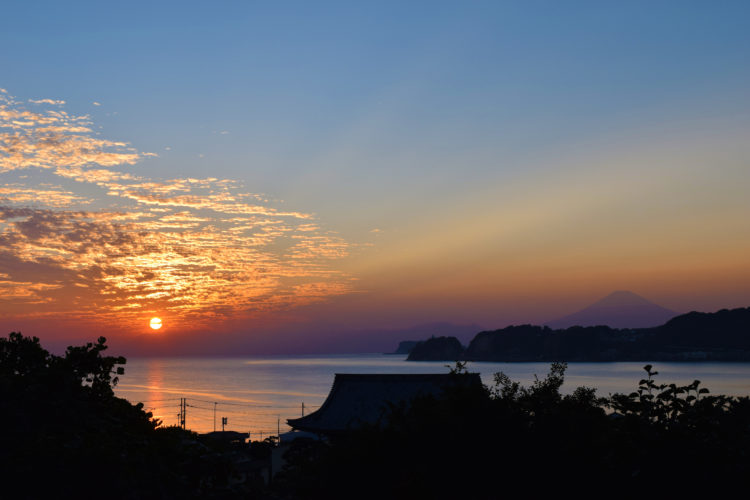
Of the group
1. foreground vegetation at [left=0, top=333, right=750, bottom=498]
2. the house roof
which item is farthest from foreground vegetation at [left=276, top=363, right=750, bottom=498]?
the house roof

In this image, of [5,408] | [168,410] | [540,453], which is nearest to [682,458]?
[540,453]

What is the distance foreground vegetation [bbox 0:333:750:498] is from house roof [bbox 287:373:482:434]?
24317 mm

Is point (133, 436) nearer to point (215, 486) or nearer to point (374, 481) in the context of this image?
point (215, 486)

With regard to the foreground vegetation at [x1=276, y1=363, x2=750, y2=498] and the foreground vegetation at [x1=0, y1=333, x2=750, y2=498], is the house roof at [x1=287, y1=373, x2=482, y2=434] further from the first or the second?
the foreground vegetation at [x1=276, y1=363, x2=750, y2=498]

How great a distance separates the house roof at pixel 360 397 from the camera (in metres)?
41.8

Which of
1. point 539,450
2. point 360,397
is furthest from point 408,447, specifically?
point 360,397

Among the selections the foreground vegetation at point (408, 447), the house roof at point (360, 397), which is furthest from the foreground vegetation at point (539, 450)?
the house roof at point (360, 397)

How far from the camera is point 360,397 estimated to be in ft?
142

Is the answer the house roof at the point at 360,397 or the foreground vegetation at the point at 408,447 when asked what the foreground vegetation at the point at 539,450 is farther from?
the house roof at the point at 360,397

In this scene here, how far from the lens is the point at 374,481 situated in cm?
1415

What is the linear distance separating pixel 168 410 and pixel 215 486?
593 feet

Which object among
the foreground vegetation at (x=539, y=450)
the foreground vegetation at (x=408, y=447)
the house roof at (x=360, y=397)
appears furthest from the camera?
the house roof at (x=360, y=397)

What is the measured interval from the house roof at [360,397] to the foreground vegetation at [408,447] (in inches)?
957

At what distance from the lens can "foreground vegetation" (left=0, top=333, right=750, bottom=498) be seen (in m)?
8.83
